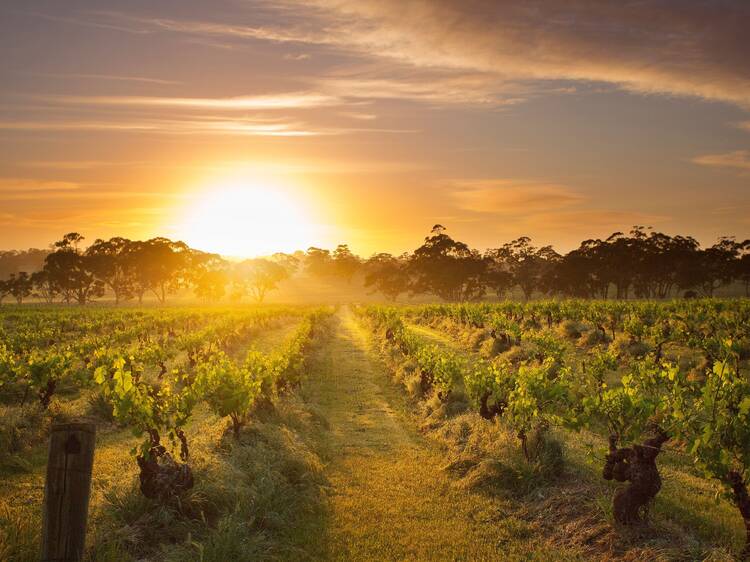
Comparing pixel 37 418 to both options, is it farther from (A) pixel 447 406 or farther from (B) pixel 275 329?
(B) pixel 275 329

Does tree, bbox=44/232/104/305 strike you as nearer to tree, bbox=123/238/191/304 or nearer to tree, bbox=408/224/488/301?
tree, bbox=123/238/191/304

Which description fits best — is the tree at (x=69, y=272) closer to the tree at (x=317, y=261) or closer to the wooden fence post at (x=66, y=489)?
the tree at (x=317, y=261)

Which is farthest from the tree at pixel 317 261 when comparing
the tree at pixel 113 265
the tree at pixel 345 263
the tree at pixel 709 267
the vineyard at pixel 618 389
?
the vineyard at pixel 618 389

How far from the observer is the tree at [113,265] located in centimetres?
9125

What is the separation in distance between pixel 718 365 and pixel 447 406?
8.66 metres

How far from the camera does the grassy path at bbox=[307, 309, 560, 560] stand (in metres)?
7.58

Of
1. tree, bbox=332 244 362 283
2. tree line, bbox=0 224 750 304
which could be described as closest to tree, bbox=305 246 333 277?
tree, bbox=332 244 362 283

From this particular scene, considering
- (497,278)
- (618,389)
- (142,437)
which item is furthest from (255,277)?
(618,389)

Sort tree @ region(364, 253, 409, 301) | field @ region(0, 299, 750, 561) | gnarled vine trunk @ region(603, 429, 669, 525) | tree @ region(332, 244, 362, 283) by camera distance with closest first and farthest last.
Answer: field @ region(0, 299, 750, 561) < gnarled vine trunk @ region(603, 429, 669, 525) < tree @ region(364, 253, 409, 301) < tree @ region(332, 244, 362, 283)

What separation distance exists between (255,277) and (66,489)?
11465 centimetres

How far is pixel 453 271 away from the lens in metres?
89.9

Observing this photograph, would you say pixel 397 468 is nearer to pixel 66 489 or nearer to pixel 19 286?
pixel 66 489

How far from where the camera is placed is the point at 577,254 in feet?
275

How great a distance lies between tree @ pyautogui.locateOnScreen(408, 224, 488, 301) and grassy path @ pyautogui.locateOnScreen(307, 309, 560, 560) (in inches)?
2989
